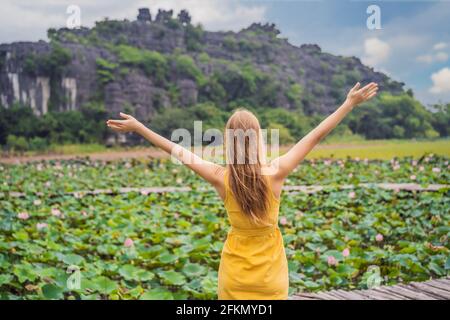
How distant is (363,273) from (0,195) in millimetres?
3511

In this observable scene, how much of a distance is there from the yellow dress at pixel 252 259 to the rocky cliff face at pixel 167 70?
14918 mm

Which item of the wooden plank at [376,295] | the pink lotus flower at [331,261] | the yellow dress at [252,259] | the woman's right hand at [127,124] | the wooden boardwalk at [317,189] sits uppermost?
the woman's right hand at [127,124]

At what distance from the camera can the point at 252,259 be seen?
128 cm

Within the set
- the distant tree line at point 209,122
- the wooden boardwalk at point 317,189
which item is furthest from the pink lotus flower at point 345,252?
the distant tree line at point 209,122

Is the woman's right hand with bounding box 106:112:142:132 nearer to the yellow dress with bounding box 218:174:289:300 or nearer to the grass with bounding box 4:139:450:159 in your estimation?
the yellow dress with bounding box 218:174:289:300

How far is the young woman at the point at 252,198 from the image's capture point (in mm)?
1261

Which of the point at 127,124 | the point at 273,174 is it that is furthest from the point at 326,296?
the point at 127,124

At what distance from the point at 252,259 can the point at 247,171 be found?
0.21 m

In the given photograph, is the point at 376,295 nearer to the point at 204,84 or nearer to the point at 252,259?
the point at 252,259

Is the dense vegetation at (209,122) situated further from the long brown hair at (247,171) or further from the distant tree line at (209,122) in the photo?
the long brown hair at (247,171)

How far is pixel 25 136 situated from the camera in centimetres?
1402

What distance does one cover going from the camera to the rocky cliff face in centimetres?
1584
